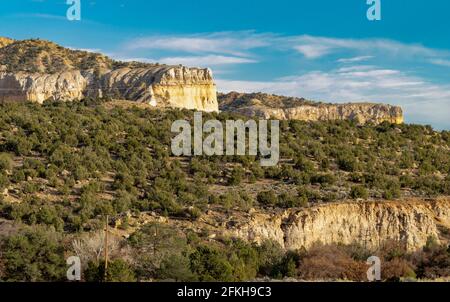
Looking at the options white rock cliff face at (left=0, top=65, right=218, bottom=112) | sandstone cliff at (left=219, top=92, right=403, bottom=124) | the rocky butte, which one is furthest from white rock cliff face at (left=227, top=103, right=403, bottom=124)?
white rock cliff face at (left=0, top=65, right=218, bottom=112)

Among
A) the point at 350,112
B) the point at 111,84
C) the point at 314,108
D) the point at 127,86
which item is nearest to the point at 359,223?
the point at 127,86

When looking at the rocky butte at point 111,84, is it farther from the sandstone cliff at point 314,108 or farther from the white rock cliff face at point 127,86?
the sandstone cliff at point 314,108

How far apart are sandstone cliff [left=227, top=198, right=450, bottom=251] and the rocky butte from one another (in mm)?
29527

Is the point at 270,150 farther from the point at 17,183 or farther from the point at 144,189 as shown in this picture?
the point at 17,183

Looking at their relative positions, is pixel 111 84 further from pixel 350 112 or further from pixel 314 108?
pixel 350 112

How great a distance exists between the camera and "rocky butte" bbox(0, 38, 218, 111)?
5712cm

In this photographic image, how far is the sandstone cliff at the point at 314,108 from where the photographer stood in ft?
294

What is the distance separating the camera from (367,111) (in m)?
97.7

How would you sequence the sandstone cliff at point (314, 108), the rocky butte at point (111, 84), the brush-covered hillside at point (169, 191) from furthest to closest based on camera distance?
1. the sandstone cliff at point (314, 108)
2. the rocky butte at point (111, 84)
3. the brush-covered hillside at point (169, 191)

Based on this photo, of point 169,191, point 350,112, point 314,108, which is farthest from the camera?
point 350,112

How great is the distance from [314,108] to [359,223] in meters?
62.8

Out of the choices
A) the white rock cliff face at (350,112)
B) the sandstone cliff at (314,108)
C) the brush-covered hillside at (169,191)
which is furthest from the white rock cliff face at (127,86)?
the white rock cliff face at (350,112)

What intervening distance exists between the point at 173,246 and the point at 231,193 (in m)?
8.30

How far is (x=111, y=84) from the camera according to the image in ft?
201
